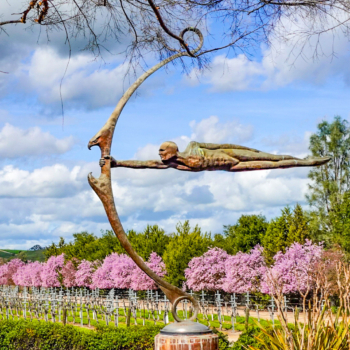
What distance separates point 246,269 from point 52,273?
1598 centimetres

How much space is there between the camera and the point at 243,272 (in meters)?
21.7

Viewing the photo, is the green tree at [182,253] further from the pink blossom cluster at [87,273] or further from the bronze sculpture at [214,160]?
the bronze sculpture at [214,160]

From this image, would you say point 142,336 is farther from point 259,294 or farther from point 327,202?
point 327,202

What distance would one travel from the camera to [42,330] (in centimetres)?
1086

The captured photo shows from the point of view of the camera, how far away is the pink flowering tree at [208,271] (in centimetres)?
2291

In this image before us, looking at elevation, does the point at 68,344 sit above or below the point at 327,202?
below

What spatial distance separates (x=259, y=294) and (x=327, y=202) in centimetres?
737

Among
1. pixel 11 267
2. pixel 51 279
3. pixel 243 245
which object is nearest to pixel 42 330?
pixel 243 245

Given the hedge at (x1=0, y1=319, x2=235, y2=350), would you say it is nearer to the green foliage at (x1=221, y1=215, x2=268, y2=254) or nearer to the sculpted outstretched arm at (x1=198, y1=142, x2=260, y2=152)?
the sculpted outstretched arm at (x1=198, y1=142, x2=260, y2=152)

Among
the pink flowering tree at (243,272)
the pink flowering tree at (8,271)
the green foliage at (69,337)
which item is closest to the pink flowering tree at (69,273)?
the pink flowering tree at (8,271)

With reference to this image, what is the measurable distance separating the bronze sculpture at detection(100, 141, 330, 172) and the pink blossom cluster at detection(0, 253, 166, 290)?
21.9 meters

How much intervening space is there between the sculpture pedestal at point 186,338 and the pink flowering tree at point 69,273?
30.4 meters

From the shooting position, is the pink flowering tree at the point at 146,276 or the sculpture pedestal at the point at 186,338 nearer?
the sculpture pedestal at the point at 186,338

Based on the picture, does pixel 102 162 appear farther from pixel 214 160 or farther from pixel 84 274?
pixel 84 274
